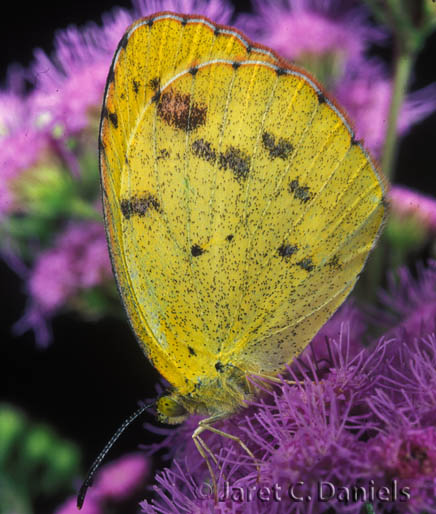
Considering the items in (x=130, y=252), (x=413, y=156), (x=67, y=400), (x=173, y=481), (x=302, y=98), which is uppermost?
(x=302, y=98)

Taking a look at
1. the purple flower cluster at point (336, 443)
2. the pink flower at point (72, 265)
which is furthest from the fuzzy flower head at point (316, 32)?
the purple flower cluster at point (336, 443)

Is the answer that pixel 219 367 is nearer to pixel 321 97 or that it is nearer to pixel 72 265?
pixel 321 97

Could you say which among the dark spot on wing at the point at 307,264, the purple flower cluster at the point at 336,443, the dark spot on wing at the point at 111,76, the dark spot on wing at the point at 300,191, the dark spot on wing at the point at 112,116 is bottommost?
the purple flower cluster at the point at 336,443

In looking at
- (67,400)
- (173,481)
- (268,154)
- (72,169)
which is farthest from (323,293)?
(67,400)

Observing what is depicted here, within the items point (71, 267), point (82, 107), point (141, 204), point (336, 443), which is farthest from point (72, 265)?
point (336, 443)

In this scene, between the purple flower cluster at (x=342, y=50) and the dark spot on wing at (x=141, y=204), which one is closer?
the dark spot on wing at (x=141, y=204)

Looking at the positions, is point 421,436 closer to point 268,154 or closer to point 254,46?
point 268,154

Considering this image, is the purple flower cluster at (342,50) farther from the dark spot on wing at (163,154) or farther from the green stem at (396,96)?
Answer: the dark spot on wing at (163,154)

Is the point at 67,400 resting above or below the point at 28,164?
below
